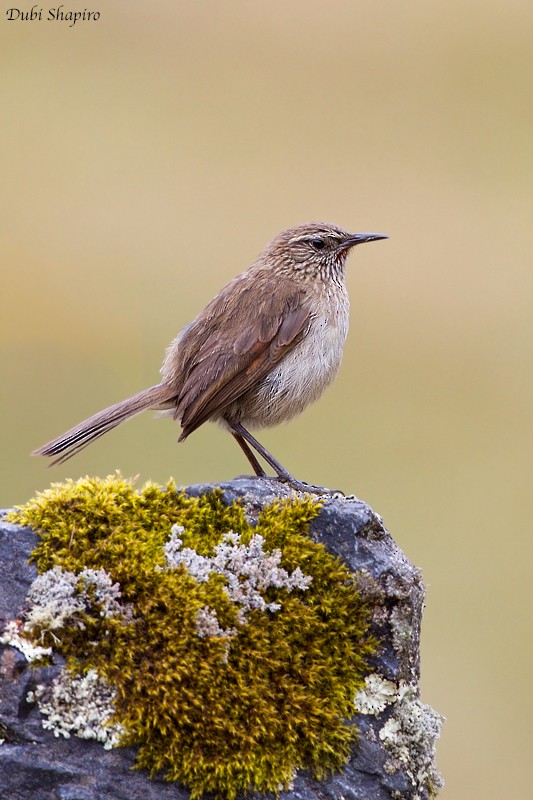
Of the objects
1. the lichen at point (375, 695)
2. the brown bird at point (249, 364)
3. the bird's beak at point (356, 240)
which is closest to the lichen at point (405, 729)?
the lichen at point (375, 695)

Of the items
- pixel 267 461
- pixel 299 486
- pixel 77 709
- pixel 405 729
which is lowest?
pixel 77 709

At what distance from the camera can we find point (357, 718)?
13.1 ft

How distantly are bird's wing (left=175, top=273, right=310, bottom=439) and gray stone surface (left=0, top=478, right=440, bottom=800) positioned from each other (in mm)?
842

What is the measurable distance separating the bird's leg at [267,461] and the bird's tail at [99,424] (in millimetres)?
439

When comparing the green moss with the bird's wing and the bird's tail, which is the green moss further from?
the bird's wing

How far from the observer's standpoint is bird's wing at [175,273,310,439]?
5.30 m

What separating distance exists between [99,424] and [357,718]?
2.04 meters

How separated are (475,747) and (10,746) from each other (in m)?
5.34

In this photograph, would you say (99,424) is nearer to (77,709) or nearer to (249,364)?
(249,364)

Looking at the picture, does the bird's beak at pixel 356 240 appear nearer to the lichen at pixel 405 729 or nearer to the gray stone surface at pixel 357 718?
the gray stone surface at pixel 357 718

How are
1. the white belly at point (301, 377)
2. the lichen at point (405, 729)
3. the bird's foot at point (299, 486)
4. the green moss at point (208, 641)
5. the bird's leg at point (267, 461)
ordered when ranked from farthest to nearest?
1. the white belly at point (301, 377)
2. the bird's leg at point (267, 461)
3. the bird's foot at point (299, 486)
4. the lichen at point (405, 729)
5. the green moss at point (208, 641)

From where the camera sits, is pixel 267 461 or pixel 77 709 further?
pixel 267 461

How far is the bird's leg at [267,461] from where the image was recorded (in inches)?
198

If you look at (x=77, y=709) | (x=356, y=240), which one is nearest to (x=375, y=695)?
(x=77, y=709)
